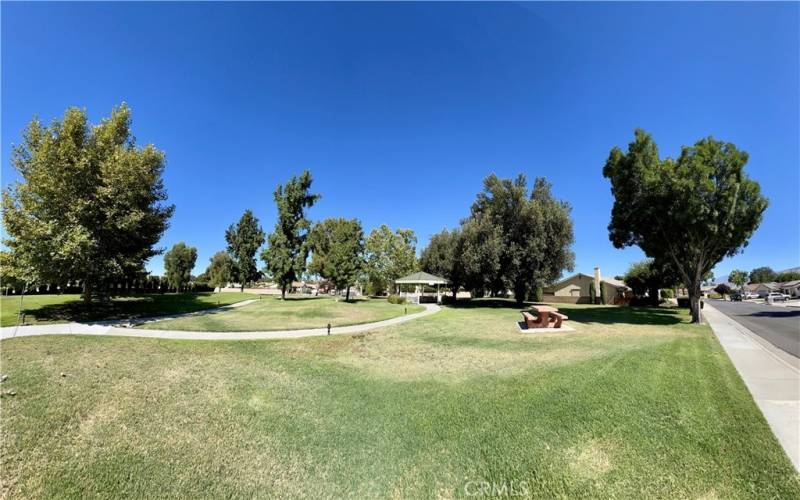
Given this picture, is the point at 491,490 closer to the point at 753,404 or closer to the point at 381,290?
the point at 753,404

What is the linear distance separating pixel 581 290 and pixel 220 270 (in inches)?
2246

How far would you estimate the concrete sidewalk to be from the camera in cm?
481

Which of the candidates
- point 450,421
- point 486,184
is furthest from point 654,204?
point 450,421

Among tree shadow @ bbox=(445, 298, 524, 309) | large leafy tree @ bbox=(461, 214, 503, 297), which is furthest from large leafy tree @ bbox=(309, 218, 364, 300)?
large leafy tree @ bbox=(461, 214, 503, 297)

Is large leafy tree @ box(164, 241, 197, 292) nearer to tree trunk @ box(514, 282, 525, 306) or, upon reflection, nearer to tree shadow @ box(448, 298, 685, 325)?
tree shadow @ box(448, 298, 685, 325)

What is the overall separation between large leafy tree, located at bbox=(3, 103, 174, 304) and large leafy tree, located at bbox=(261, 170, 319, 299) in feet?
60.2

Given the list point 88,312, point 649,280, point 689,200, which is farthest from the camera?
point 649,280

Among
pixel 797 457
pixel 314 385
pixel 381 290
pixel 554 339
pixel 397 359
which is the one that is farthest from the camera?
pixel 381 290

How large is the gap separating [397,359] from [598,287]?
46099 mm

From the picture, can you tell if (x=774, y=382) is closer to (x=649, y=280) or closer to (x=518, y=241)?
(x=518, y=241)

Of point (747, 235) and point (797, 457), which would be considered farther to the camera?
point (747, 235)

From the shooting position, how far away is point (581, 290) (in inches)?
1896

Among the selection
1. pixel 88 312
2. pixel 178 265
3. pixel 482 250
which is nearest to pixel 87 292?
pixel 88 312

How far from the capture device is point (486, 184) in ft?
103
